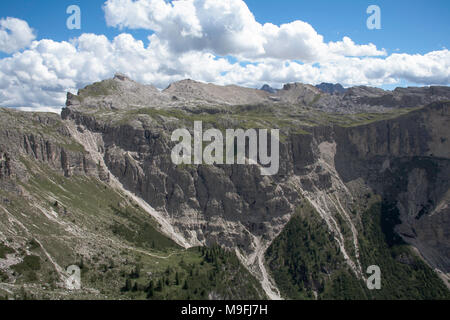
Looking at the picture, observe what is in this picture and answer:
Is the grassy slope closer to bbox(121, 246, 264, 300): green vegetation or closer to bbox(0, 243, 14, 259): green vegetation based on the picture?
bbox(0, 243, 14, 259): green vegetation

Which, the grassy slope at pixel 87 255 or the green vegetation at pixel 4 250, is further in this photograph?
the grassy slope at pixel 87 255

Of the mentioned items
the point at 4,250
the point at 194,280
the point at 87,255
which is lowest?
the point at 194,280

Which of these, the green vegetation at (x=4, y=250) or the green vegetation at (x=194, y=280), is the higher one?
the green vegetation at (x=4, y=250)

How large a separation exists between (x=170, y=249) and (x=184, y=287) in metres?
64.5

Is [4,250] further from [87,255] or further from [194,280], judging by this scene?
[194,280]

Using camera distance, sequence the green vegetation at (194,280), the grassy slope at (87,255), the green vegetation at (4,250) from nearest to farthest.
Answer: the green vegetation at (4,250) → the grassy slope at (87,255) → the green vegetation at (194,280)

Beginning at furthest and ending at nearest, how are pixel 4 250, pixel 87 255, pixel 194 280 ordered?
pixel 194 280 → pixel 87 255 → pixel 4 250

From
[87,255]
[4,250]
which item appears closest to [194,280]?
[87,255]

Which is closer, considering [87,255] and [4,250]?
[4,250]

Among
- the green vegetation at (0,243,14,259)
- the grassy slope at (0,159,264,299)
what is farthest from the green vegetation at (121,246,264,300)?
the green vegetation at (0,243,14,259)

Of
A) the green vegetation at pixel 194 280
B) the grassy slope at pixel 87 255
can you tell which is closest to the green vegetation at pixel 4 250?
the grassy slope at pixel 87 255

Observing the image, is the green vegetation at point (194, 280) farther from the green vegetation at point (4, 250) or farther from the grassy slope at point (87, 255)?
the green vegetation at point (4, 250)
